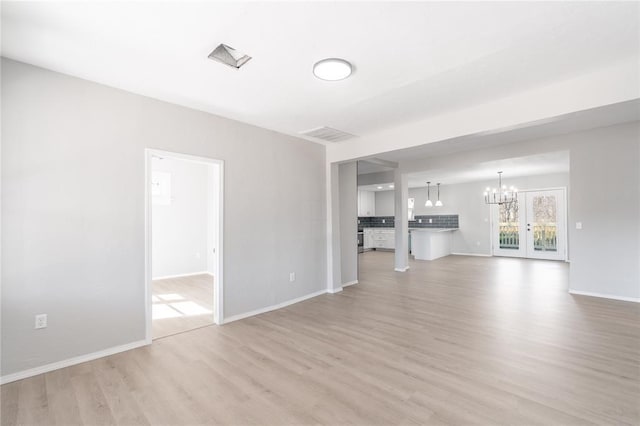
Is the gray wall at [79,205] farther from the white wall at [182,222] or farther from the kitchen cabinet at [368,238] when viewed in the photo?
the kitchen cabinet at [368,238]

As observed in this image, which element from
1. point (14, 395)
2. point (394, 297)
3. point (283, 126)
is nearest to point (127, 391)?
point (14, 395)

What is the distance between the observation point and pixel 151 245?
2.97 metres

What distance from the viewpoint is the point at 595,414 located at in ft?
6.08

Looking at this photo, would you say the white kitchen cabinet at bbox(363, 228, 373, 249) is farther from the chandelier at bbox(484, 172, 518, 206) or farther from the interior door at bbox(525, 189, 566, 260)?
the interior door at bbox(525, 189, 566, 260)

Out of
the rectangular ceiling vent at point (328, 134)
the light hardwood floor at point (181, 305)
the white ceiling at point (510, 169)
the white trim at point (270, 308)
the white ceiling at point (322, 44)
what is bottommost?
the light hardwood floor at point (181, 305)

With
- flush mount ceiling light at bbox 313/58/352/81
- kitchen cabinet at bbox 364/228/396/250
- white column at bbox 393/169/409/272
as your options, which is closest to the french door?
kitchen cabinet at bbox 364/228/396/250

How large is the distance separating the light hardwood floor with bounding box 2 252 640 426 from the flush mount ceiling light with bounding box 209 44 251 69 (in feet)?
8.44

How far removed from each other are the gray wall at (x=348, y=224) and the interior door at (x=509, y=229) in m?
6.00

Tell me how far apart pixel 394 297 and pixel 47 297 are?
4190 mm

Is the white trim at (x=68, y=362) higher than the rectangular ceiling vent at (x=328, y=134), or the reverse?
the rectangular ceiling vent at (x=328, y=134)

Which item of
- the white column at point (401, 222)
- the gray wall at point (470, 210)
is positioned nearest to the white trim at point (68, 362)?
the white column at point (401, 222)

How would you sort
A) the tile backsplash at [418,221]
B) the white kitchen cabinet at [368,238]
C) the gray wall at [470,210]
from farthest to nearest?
the white kitchen cabinet at [368,238] < the tile backsplash at [418,221] < the gray wall at [470,210]

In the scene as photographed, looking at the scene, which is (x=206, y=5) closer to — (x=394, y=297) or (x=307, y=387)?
(x=307, y=387)

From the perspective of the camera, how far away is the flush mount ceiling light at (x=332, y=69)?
2.43 metres
